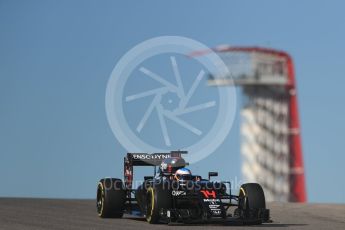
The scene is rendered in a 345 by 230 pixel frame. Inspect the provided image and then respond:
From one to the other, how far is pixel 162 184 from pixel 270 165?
73.0 metres

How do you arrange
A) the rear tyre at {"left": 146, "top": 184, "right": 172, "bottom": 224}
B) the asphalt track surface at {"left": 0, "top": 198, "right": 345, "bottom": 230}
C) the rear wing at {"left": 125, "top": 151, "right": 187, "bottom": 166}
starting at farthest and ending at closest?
the rear wing at {"left": 125, "top": 151, "right": 187, "bottom": 166} < the rear tyre at {"left": 146, "top": 184, "right": 172, "bottom": 224} < the asphalt track surface at {"left": 0, "top": 198, "right": 345, "bottom": 230}

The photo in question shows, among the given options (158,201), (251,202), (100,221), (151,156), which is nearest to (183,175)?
(251,202)

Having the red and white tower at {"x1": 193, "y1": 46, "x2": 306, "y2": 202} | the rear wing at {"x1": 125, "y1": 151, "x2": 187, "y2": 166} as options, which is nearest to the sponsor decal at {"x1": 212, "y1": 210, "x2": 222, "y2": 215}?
the rear wing at {"x1": 125, "y1": 151, "x2": 187, "y2": 166}

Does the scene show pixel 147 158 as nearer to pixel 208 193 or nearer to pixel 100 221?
pixel 100 221

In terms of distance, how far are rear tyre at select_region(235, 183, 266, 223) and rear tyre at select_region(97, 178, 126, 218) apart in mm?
3770

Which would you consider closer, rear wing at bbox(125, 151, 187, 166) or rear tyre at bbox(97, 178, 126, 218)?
rear tyre at bbox(97, 178, 126, 218)

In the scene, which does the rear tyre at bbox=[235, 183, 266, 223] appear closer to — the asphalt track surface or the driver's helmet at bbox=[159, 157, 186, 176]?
the asphalt track surface

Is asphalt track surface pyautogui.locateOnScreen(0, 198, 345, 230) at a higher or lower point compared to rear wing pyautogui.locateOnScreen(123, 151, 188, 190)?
lower

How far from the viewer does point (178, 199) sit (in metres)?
24.1

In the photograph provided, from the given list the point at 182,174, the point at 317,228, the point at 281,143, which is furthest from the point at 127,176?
the point at 281,143

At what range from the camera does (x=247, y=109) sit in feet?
320

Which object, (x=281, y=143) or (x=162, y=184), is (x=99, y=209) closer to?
(x=162, y=184)

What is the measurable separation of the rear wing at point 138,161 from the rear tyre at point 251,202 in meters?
4.18

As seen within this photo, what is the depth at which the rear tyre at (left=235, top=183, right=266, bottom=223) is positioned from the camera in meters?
24.2
